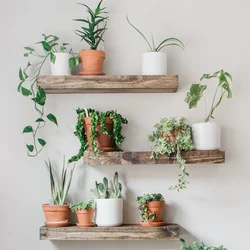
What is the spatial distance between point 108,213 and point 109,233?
0.09m

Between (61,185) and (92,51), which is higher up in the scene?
(92,51)

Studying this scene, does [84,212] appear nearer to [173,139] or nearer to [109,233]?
[109,233]

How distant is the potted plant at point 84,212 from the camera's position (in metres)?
2.18

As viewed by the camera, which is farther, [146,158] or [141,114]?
[141,114]

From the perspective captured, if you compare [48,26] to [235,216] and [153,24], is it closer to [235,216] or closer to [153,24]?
[153,24]

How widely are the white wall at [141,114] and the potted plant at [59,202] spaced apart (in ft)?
0.15

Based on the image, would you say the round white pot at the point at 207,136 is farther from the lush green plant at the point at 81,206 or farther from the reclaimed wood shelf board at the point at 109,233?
the lush green plant at the point at 81,206

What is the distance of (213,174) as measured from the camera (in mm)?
2340

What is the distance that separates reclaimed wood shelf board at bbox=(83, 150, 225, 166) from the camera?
218 cm

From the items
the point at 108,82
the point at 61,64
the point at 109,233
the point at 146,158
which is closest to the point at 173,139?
the point at 146,158

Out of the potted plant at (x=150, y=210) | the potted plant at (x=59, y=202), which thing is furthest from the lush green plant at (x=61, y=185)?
the potted plant at (x=150, y=210)

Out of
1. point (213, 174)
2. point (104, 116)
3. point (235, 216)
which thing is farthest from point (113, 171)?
point (235, 216)

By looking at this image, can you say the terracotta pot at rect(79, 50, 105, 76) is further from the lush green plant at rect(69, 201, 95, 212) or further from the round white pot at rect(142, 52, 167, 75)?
the lush green plant at rect(69, 201, 95, 212)

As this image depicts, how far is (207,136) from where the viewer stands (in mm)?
2197
